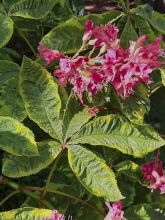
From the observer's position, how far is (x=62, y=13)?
1.59 m

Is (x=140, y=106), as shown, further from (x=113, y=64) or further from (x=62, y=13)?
(x=62, y=13)

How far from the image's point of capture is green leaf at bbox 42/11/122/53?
1.33 metres

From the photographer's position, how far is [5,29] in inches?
51.6

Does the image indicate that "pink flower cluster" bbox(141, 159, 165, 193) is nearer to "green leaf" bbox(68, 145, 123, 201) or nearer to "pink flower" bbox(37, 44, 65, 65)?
"green leaf" bbox(68, 145, 123, 201)

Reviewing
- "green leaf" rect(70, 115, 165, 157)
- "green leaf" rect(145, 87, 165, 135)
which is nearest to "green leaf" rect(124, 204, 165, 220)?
"green leaf" rect(70, 115, 165, 157)

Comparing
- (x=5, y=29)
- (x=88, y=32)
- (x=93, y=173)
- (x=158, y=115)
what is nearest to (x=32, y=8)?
(x=5, y=29)

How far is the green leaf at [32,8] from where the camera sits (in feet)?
4.49

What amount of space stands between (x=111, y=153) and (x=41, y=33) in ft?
1.77

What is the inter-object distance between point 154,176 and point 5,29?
56cm

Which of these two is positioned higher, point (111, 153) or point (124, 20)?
point (124, 20)

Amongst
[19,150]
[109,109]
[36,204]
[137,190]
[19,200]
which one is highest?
[19,150]

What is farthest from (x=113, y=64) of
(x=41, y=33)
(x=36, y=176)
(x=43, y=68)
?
(x=36, y=176)

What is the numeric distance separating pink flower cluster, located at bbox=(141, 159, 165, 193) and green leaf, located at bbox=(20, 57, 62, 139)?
30 centimetres

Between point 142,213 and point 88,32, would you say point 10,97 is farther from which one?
point 142,213
